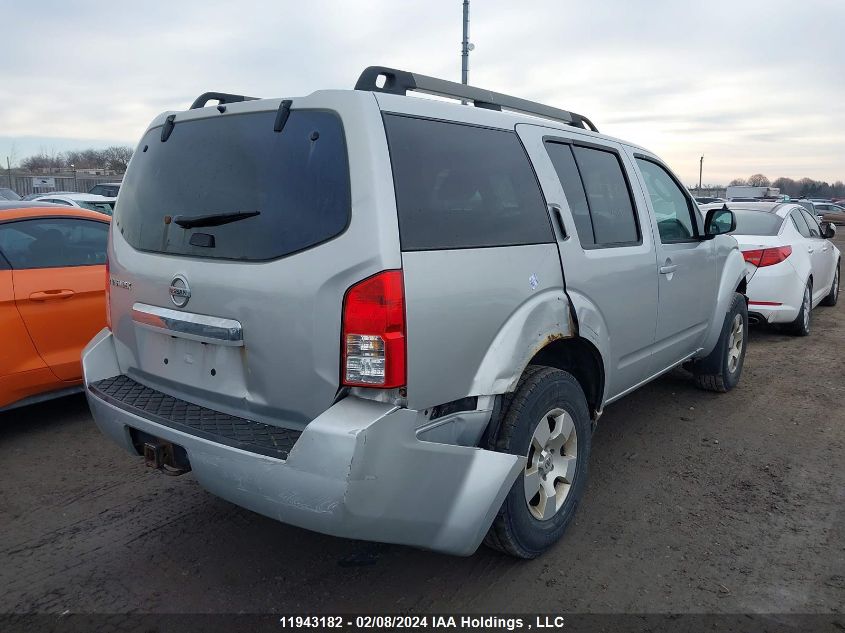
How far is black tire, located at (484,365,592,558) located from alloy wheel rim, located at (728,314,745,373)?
2.88 metres

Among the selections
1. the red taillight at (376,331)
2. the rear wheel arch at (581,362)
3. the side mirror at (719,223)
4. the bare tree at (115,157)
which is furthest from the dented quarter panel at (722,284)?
the bare tree at (115,157)

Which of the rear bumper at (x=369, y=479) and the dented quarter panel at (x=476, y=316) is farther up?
the dented quarter panel at (x=476, y=316)

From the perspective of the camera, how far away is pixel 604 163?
12.5ft

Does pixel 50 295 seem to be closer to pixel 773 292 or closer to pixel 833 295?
pixel 773 292

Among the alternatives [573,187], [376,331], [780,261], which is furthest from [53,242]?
[780,261]

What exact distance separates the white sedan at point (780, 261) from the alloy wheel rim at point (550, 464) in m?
5.20

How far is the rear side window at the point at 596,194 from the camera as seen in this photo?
131 inches

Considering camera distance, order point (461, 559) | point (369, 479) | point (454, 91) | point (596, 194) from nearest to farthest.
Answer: point (369, 479)
point (461, 559)
point (454, 91)
point (596, 194)

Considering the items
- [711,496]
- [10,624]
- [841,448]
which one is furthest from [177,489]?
[841,448]

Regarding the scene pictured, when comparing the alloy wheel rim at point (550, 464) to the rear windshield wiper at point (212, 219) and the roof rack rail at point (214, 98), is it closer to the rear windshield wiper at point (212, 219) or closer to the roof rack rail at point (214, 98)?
the rear windshield wiper at point (212, 219)

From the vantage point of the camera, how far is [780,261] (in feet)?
24.1

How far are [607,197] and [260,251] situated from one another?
210 centimetres

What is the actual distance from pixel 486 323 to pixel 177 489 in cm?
220

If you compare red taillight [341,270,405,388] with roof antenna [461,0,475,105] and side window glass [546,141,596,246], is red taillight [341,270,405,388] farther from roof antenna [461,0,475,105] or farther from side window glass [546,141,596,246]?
roof antenna [461,0,475,105]
